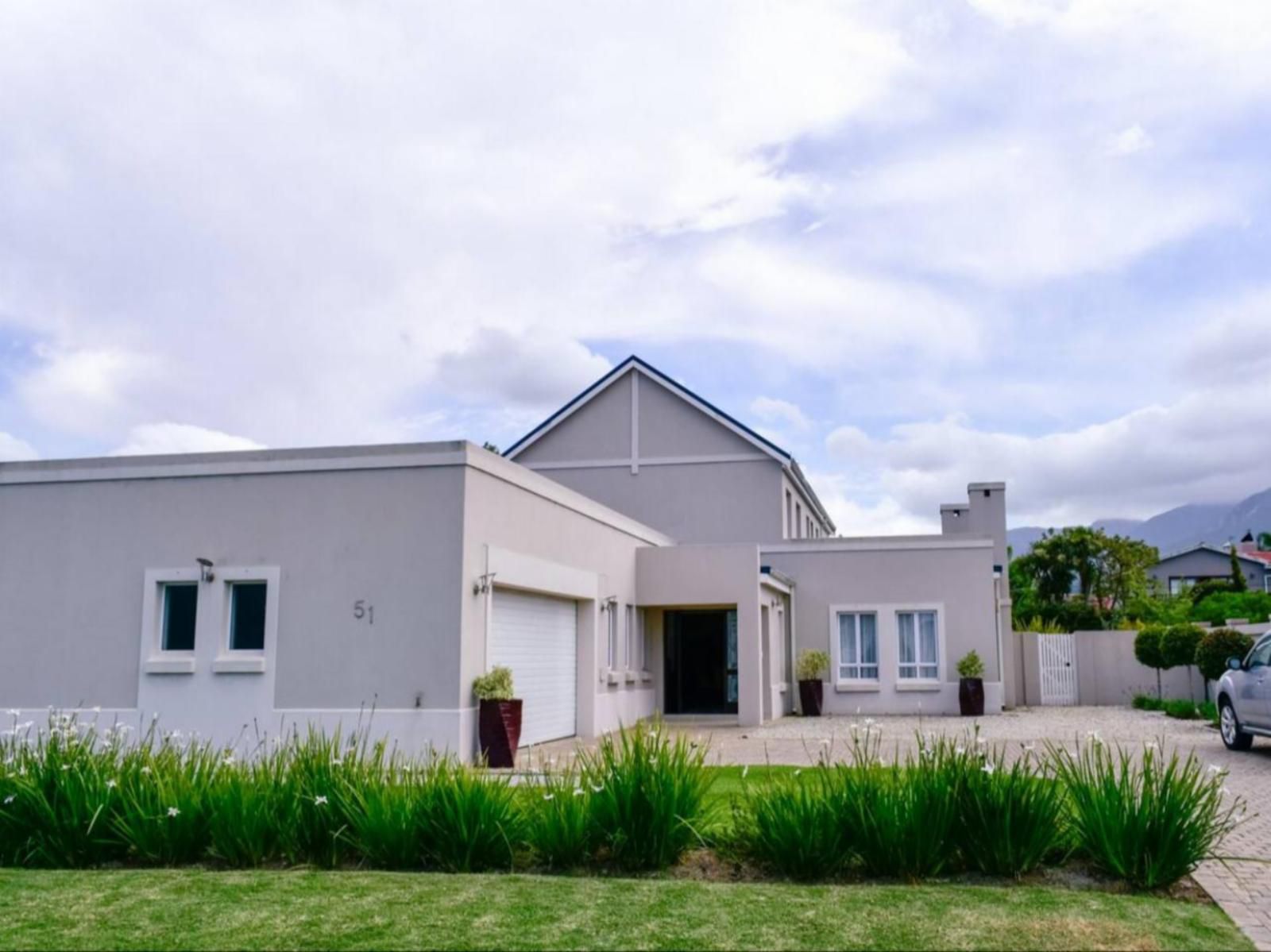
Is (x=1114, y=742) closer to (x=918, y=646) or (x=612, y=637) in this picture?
(x=612, y=637)

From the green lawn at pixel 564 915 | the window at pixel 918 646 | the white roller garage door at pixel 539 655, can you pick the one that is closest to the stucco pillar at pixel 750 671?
the white roller garage door at pixel 539 655

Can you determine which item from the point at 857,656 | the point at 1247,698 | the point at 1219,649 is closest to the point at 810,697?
the point at 857,656

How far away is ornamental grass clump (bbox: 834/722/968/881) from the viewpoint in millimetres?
7520

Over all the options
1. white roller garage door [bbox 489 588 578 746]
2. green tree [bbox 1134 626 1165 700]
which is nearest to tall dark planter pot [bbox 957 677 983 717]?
green tree [bbox 1134 626 1165 700]

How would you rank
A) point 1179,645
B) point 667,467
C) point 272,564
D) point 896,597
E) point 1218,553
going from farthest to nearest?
1. point 1218,553
2. point 667,467
3. point 896,597
4. point 1179,645
5. point 272,564

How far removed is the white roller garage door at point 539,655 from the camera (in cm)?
1716

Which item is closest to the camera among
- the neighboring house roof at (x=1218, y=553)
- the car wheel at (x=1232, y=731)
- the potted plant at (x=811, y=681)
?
the car wheel at (x=1232, y=731)

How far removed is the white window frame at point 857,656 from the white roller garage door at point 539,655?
8620 mm

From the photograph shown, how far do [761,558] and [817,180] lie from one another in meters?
14.0

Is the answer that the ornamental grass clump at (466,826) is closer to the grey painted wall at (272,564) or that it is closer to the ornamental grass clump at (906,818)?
the ornamental grass clump at (906,818)

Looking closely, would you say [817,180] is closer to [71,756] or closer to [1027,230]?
[1027,230]

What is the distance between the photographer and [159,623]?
16203mm

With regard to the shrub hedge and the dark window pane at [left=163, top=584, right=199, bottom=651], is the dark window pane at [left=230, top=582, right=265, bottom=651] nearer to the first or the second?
the dark window pane at [left=163, top=584, right=199, bottom=651]

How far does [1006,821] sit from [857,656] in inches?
777
